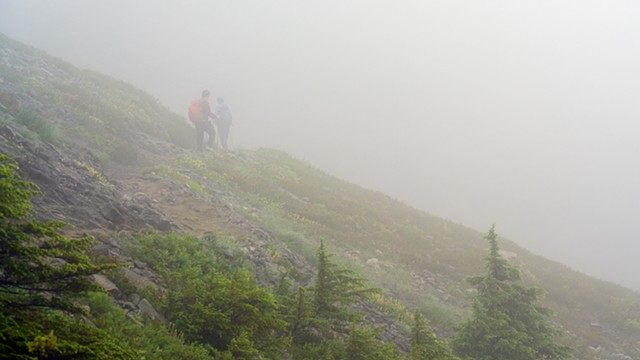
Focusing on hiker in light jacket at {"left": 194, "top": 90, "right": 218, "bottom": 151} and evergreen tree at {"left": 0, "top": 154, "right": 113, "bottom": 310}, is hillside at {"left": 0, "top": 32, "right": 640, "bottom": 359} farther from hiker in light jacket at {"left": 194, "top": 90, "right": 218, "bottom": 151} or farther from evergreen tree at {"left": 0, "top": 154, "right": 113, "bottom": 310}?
evergreen tree at {"left": 0, "top": 154, "right": 113, "bottom": 310}

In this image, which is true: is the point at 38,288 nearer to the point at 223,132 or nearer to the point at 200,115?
the point at 200,115

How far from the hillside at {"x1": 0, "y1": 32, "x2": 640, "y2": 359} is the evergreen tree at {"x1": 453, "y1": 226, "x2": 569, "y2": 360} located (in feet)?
5.81

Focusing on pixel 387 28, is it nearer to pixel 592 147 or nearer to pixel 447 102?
pixel 447 102

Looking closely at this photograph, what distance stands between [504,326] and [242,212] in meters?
10.4

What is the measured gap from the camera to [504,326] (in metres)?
9.52

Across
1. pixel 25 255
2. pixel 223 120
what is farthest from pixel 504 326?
pixel 223 120

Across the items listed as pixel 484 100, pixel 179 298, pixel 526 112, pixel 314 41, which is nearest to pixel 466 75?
pixel 484 100

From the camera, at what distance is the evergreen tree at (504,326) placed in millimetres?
9328

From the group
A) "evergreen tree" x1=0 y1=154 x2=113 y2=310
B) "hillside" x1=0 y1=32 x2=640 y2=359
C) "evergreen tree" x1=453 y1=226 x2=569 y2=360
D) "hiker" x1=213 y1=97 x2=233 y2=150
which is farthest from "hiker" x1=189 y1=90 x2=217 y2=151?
"evergreen tree" x1=0 y1=154 x2=113 y2=310

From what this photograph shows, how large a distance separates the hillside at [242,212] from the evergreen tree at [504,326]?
1.77m

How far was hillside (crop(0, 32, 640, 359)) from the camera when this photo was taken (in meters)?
10.3

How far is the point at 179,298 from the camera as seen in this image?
692cm

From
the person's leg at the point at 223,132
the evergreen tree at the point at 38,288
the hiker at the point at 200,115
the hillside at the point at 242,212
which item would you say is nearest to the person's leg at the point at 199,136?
the hiker at the point at 200,115

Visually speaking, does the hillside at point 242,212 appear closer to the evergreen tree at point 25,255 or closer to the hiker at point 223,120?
the evergreen tree at point 25,255
